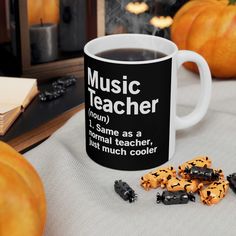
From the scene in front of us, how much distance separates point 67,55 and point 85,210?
0.40 metres

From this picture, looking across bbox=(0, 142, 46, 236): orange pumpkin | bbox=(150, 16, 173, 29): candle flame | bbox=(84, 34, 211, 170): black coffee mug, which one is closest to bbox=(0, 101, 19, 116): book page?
bbox=(84, 34, 211, 170): black coffee mug

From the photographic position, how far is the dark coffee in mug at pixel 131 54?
0.67 meters

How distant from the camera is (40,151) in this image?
2.27 feet

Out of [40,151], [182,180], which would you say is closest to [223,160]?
[182,180]

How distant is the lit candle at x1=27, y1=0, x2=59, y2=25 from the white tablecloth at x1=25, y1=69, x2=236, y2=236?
20 cm

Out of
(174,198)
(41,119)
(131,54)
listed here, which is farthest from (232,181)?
(41,119)

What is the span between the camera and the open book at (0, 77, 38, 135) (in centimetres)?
75

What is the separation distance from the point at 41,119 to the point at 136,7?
0.94 feet

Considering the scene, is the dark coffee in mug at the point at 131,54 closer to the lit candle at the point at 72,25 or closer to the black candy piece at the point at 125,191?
the black candy piece at the point at 125,191

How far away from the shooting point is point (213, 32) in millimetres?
875

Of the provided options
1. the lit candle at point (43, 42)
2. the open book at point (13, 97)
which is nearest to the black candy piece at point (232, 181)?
the open book at point (13, 97)

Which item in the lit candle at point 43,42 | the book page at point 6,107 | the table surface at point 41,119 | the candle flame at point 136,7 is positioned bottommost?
the table surface at point 41,119

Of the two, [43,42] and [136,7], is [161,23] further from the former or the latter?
[43,42]

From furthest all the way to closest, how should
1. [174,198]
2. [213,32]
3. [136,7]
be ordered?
[136,7]
[213,32]
[174,198]
